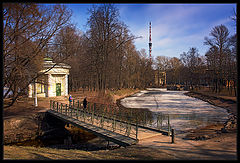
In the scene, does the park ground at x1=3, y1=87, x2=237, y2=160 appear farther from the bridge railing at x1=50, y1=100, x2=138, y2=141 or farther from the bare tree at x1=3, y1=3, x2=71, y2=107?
the bare tree at x1=3, y1=3, x2=71, y2=107

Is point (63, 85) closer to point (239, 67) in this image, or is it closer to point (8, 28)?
point (8, 28)

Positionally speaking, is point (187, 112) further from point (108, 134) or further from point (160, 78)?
point (160, 78)

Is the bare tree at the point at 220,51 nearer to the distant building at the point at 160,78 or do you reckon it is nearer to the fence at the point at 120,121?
the fence at the point at 120,121

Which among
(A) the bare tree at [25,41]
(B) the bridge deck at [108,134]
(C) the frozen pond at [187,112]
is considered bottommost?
(C) the frozen pond at [187,112]

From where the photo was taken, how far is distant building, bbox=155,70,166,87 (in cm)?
7169

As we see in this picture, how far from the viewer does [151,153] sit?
577 cm

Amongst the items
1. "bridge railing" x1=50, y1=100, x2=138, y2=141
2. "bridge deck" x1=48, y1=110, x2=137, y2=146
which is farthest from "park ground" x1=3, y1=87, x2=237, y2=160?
"bridge railing" x1=50, y1=100, x2=138, y2=141

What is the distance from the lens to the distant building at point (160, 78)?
7169cm

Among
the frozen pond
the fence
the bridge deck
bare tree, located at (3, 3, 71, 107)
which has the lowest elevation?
the frozen pond

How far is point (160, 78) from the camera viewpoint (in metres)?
74.2

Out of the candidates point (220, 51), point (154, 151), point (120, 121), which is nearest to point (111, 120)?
point (120, 121)

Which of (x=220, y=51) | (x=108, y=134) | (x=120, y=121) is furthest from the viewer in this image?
(x=220, y=51)

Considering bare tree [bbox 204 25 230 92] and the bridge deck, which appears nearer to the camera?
the bridge deck

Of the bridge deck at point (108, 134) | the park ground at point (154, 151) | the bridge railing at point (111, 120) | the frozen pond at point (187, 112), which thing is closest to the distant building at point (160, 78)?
the frozen pond at point (187, 112)
